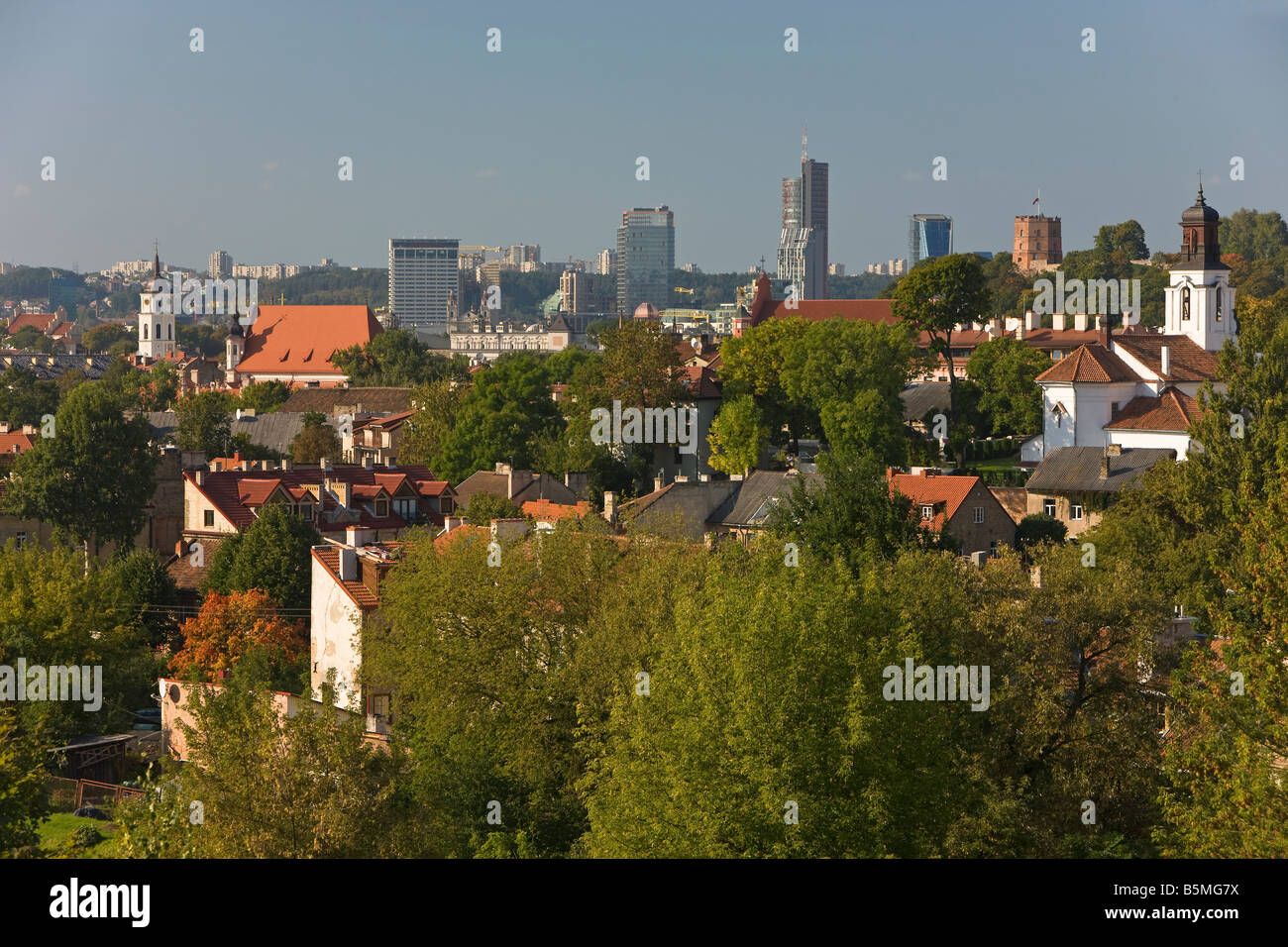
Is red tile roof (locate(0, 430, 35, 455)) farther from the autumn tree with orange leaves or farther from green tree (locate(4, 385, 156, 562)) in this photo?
the autumn tree with orange leaves

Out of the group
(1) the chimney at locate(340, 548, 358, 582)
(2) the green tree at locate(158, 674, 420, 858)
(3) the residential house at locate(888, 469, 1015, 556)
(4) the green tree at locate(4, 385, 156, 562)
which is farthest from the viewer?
(4) the green tree at locate(4, 385, 156, 562)

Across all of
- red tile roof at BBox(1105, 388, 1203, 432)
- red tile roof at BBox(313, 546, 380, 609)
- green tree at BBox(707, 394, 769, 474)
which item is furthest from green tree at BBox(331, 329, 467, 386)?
red tile roof at BBox(313, 546, 380, 609)

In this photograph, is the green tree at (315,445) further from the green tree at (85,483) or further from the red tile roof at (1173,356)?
the red tile roof at (1173,356)

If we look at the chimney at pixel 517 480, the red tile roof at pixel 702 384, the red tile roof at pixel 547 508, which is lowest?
the red tile roof at pixel 547 508

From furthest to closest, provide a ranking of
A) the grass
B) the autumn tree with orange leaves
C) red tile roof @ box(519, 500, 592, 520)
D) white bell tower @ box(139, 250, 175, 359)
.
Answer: white bell tower @ box(139, 250, 175, 359) → red tile roof @ box(519, 500, 592, 520) → the autumn tree with orange leaves → the grass

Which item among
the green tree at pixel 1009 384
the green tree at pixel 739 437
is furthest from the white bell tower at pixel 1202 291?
the green tree at pixel 739 437

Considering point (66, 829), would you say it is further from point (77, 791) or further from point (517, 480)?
point (517, 480)

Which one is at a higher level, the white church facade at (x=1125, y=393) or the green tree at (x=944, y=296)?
the green tree at (x=944, y=296)
